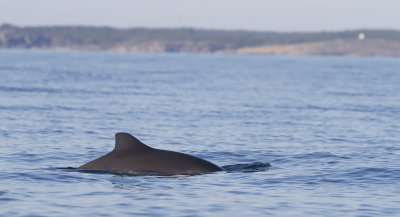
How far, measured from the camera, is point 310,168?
68.4 ft

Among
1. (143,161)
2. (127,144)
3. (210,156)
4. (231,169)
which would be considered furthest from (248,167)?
(127,144)

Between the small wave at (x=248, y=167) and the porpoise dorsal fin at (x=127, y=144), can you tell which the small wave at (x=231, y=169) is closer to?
the small wave at (x=248, y=167)

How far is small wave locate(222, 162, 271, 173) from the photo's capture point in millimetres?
19797

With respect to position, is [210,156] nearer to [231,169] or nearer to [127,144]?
[231,169]

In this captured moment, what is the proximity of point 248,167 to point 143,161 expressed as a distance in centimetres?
330

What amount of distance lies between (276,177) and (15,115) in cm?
1792

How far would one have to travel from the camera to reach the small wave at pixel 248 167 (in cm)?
1980

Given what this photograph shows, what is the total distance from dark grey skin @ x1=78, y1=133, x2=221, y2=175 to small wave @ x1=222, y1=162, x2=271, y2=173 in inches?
61.2

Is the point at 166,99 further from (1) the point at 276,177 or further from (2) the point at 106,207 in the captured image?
(2) the point at 106,207

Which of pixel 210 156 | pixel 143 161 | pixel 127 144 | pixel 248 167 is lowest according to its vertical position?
pixel 210 156

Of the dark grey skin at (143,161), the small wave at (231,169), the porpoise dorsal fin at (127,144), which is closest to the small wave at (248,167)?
the small wave at (231,169)

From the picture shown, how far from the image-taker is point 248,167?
20.3 meters

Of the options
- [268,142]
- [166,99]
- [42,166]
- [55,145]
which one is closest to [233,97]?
[166,99]

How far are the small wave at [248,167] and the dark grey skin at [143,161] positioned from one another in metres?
1.56
